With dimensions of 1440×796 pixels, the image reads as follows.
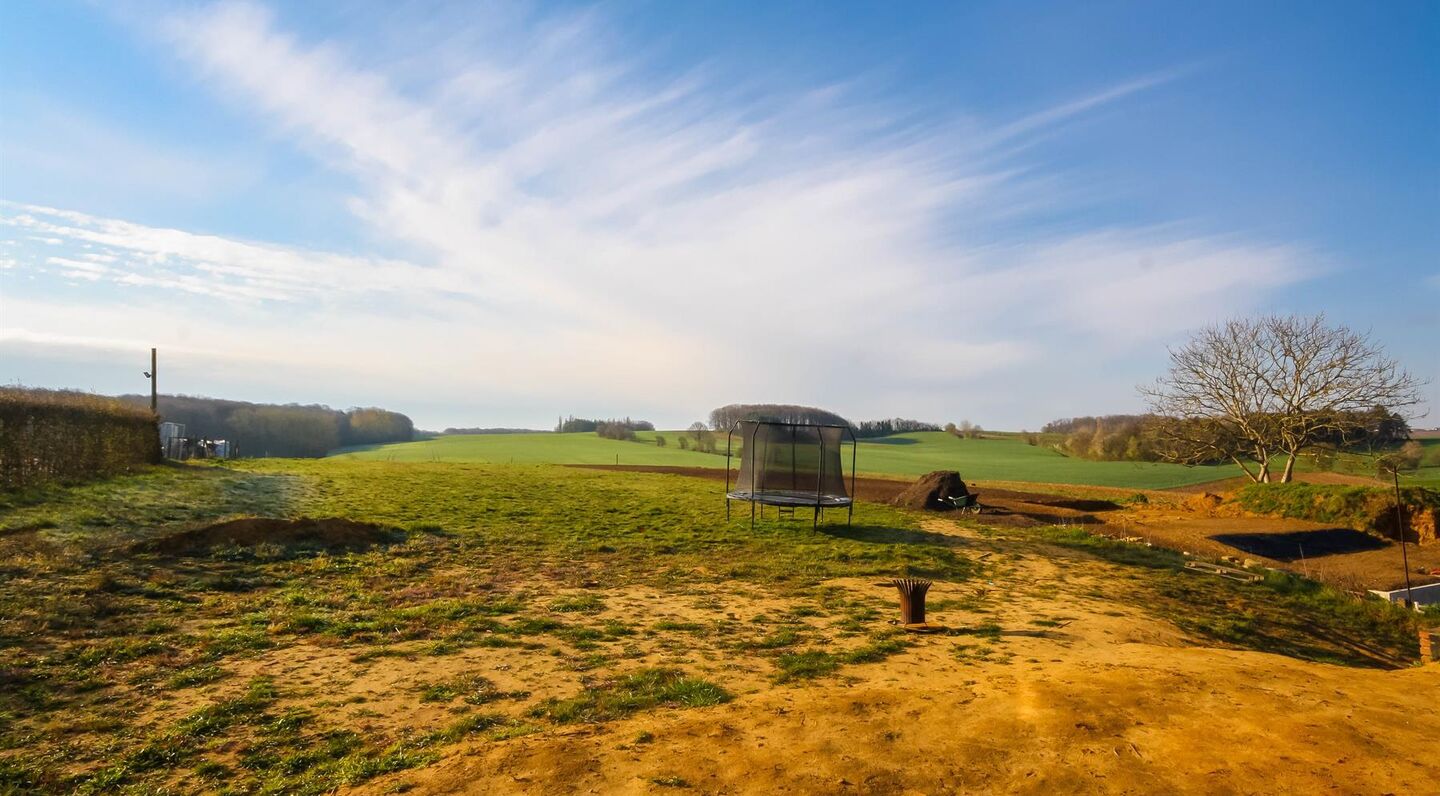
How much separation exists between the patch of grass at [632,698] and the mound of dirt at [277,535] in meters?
8.85

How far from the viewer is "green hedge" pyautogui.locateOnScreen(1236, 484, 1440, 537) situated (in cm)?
1914

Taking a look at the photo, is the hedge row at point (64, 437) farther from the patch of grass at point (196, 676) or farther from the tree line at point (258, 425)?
the tree line at point (258, 425)

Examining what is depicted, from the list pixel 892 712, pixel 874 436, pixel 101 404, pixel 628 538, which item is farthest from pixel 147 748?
pixel 874 436

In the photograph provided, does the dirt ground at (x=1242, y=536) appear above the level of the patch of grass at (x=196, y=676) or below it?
below

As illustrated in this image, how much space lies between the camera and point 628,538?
634 inches

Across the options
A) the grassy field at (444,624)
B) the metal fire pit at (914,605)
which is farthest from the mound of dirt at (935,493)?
the metal fire pit at (914,605)

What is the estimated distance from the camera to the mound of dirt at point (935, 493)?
24.0 m

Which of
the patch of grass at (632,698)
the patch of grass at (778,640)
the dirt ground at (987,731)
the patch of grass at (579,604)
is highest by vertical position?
the dirt ground at (987,731)

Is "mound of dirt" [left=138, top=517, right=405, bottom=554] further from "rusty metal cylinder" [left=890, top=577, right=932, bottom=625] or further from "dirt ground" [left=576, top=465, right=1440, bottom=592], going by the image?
"dirt ground" [left=576, top=465, right=1440, bottom=592]

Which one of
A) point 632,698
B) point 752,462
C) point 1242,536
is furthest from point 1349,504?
point 632,698

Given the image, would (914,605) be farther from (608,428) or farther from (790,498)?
(608,428)

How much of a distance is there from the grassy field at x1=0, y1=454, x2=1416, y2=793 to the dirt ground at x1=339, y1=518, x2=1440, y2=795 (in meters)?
0.17

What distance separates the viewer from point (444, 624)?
28.4 ft

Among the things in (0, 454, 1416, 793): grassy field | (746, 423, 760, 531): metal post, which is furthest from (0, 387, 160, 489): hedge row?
(746, 423, 760, 531): metal post
